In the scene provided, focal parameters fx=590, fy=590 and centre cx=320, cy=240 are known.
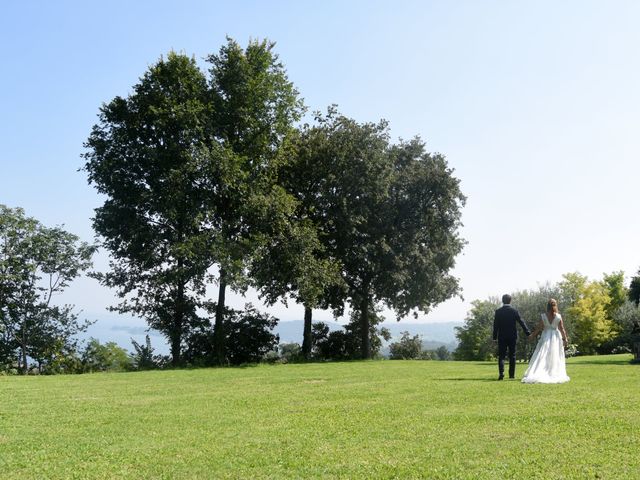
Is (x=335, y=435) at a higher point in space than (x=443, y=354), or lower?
higher

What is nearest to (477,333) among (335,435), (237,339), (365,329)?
(365,329)

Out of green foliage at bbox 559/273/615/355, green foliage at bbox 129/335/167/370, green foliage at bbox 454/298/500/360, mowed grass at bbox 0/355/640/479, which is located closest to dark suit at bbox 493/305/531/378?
mowed grass at bbox 0/355/640/479

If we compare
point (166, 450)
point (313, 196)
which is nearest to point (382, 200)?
point (313, 196)

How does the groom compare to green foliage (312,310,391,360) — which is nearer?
the groom

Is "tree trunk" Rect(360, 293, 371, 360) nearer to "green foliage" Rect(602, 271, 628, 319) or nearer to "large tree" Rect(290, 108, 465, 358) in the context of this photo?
"large tree" Rect(290, 108, 465, 358)

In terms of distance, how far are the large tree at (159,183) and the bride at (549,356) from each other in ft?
61.2

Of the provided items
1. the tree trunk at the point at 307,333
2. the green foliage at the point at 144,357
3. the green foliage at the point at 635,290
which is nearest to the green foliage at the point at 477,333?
the green foliage at the point at 635,290

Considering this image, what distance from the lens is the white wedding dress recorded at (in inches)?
698

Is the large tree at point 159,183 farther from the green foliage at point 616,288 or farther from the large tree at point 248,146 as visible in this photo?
the green foliage at point 616,288

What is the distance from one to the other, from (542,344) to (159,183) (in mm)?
22773

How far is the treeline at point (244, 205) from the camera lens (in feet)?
109

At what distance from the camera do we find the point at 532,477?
21.6 feet

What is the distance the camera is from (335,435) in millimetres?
9219

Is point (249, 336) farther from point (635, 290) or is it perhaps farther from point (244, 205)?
point (635, 290)
